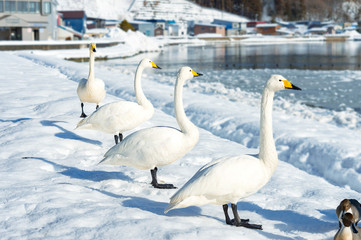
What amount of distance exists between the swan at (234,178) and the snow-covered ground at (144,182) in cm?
24

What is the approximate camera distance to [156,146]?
15.1 ft

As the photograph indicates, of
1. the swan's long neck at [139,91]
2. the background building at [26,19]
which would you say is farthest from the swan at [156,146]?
the background building at [26,19]

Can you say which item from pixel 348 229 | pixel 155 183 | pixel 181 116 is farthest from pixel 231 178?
pixel 155 183

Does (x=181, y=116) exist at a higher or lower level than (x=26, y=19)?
lower

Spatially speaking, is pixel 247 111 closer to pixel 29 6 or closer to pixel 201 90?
pixel 201 90

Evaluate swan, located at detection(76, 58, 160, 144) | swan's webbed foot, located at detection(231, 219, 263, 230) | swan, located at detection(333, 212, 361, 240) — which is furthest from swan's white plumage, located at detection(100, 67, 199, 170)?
swan, located at detection(333, 212, 361, 240)

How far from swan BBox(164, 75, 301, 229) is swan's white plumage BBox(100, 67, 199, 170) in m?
0.75

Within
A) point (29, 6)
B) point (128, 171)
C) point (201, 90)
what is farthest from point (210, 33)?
point (128, 171)

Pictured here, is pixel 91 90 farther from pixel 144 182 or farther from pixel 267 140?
pixel 267 140

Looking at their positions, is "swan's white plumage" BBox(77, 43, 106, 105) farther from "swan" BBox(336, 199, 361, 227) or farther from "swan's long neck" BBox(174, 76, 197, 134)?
"swan" BBox(336, 199, 361, 227)

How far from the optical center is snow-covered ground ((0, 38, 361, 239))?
383 cm

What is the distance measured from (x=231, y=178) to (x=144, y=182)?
186cm

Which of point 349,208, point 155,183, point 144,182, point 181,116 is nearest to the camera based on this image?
point 349,208

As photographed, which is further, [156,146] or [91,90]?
[91,90]
